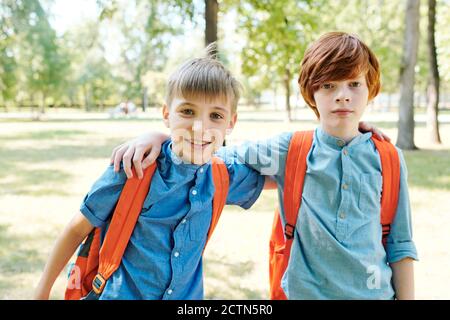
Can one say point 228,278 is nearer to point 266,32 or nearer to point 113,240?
point 113,240

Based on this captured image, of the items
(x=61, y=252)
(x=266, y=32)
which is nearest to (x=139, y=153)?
(x=61, y=252)

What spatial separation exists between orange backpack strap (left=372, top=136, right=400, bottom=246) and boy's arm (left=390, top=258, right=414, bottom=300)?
4.9 inches

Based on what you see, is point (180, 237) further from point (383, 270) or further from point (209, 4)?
point (209, 4)

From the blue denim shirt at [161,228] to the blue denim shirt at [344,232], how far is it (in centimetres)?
36

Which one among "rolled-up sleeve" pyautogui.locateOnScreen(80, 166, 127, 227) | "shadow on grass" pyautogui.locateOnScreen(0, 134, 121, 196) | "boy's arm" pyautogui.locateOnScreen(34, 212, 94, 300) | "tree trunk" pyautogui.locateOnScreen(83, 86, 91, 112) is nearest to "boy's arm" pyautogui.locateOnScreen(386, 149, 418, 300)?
"rolled-up sleeve" pyautogui.locateOnScreen(80, 166, 127, 227)

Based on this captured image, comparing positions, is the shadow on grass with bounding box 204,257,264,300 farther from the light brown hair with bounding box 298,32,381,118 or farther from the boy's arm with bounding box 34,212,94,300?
the light brown hair with bounding box 298,32,381,118

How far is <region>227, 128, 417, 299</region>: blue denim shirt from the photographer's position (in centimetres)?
157

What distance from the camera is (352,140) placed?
1.65 metres

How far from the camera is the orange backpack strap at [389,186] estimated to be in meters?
1.59

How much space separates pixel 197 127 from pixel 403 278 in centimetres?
93

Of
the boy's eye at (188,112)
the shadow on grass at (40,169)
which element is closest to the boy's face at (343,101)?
the boy's eye at (188,112)

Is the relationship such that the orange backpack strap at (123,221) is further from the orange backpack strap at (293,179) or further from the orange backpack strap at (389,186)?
the orange backpack strap at (389,186)

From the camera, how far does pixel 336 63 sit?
1.62 meters
